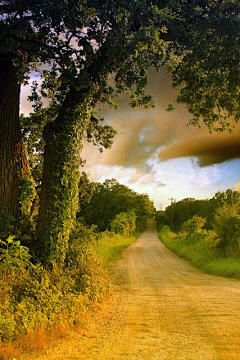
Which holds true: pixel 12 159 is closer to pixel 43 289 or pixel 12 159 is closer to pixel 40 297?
pixel 43 289

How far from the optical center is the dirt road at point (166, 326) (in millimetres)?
5234

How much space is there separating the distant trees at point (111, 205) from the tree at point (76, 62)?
193ft

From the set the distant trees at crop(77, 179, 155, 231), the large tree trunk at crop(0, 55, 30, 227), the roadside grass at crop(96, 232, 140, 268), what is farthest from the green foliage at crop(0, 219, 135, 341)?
the distant trees at crop(77, 179, 155, 231)

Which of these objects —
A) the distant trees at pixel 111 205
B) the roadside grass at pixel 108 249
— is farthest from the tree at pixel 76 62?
the distant trees at pixel 111 205

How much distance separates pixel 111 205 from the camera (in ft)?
237

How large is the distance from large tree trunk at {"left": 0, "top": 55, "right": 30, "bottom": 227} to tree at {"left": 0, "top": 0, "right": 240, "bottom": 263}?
3cm

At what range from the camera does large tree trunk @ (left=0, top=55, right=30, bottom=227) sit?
8906mm

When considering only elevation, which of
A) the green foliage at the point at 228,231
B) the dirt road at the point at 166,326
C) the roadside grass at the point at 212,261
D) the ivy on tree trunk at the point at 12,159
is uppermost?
the ivy on tree trunk at the point at 12,159

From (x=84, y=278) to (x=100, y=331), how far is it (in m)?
1.95

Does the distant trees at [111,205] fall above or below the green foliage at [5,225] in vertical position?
above

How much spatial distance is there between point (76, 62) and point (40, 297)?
590 centimetres

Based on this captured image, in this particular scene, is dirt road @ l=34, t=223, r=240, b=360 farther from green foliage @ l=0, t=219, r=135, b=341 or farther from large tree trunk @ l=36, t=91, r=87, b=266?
large tree trunk @ l=36, t=91, r=87, b=266

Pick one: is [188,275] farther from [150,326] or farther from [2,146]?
[2,146]

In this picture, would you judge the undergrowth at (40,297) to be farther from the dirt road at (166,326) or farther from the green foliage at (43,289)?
the dirt road at (166,326)
